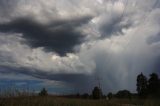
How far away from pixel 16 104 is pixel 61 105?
4701 millimetres

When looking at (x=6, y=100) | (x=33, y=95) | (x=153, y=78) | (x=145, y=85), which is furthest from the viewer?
(x=145, y=85)

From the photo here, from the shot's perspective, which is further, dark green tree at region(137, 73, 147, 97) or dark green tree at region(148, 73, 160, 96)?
dark green tree at region(137, 73, 147, 97)

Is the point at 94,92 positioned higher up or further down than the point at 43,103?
higher up

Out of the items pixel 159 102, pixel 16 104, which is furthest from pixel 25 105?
pixel 159 102

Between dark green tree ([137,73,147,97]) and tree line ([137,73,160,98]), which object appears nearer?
tree line ([137,73,160,98])

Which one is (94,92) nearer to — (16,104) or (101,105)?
(101,105)

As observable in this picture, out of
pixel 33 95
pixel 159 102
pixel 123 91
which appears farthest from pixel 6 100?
pixel 123 91

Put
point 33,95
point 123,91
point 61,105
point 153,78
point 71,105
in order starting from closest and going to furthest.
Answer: point 33,95 → point 61,105 → point 71,105 → point 153,78 → point 123,91

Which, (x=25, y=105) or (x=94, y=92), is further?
(x=94, y=92)

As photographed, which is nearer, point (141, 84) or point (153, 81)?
point (153, 81)

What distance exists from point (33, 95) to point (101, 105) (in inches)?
393

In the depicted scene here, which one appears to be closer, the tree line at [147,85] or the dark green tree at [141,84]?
the tree line at [147,85]

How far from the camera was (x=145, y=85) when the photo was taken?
100 metres

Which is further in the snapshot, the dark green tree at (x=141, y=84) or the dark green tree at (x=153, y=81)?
the dark green tree at (x=141, y=84)
